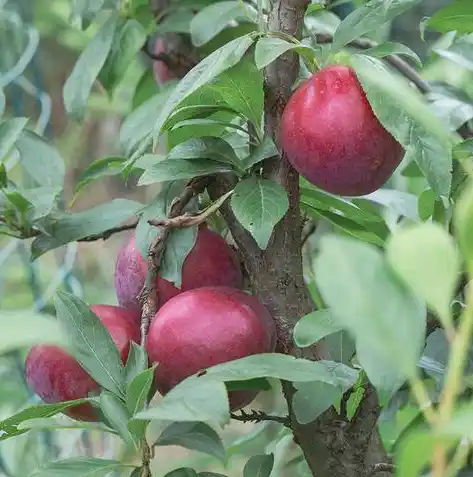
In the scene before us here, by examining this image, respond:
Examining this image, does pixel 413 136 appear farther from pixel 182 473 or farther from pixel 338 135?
pixel 182 473

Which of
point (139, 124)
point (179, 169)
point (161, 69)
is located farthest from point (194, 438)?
point (161, 69)

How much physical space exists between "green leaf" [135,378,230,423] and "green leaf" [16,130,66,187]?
354mm

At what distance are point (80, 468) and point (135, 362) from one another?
0.17 ft

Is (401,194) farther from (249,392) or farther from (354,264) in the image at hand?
(354,264)

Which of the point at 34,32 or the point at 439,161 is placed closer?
the point at 439,161

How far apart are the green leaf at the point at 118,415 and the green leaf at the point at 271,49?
6.0 inches

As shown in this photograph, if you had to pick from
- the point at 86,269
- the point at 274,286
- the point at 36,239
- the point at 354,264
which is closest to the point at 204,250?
the point at 274,286

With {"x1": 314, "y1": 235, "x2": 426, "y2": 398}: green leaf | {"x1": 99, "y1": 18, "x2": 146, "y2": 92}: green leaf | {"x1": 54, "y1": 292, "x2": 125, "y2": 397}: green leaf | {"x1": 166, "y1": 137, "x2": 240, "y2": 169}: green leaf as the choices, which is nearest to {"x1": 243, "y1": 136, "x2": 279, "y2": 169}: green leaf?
{"x1": 166, "y1": 137, "x2": 240, "y2": 169}: green leaf

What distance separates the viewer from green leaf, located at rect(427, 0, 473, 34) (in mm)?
487

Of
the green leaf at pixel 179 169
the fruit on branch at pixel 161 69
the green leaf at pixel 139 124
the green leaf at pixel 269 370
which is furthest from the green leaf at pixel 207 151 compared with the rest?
the fruit on branch at pixel 161 69

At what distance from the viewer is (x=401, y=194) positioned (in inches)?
26.1

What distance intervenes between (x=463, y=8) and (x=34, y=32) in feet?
2.04

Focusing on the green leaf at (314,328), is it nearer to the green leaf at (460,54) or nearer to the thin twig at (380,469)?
the thin twig at (380,469)

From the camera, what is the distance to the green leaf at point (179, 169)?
16.8 inches
